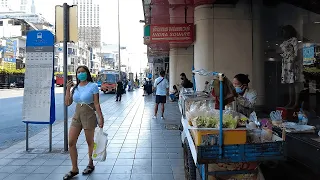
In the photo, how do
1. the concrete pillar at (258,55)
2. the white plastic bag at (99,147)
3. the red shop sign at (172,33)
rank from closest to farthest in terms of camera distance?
the white plastic bag at (99,147), the concrete pillar at (258,55), the red shop sign at (172,33)

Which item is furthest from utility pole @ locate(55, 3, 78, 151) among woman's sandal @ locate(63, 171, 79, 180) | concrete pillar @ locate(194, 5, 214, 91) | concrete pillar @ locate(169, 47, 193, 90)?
concrete pillar @ locate(169, 47, 193, 90)

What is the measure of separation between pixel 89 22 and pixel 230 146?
321 ft

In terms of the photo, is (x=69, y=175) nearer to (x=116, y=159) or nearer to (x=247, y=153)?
(x=116, y=159)

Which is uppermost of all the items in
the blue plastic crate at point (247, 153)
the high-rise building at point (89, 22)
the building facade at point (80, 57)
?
the high-rise building at point (89, 22)

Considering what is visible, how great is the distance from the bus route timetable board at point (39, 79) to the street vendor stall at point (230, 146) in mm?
4158

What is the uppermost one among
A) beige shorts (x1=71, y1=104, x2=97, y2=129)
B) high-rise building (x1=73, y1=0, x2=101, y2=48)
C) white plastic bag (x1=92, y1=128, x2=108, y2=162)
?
high-rise building (x1=73, y1=0, x2=101, y2=48)

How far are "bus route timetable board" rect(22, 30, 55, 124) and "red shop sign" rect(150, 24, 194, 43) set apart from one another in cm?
432

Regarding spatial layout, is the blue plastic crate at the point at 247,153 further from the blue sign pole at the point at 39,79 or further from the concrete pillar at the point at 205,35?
the concrete pillar at the point at 205,35

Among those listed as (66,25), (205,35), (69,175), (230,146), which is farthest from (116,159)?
(205,35)

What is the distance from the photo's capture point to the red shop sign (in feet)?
33.7

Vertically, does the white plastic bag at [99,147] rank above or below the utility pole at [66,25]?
below

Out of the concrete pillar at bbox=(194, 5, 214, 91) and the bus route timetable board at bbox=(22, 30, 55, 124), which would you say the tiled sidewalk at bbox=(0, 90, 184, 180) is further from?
the concrete pillar at bbox=(194, 5, 214, 91)

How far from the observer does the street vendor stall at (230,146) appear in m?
3.31

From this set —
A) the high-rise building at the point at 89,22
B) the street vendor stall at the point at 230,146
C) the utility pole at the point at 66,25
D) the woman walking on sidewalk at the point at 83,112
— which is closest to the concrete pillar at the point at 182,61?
the utility pole at the point at 66,25
